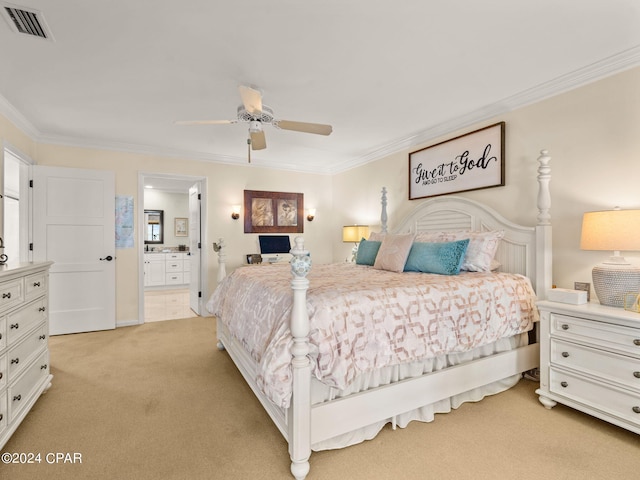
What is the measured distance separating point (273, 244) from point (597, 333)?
4165mm

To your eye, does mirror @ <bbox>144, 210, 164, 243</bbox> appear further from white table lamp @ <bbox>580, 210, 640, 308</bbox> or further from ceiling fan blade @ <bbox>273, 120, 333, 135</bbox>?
white table lamp @ <bbox>580, 210, 640, 308</bbox>

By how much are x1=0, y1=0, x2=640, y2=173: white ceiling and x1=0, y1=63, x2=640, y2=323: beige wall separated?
208mm

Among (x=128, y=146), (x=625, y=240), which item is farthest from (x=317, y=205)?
(x=625, y=240)

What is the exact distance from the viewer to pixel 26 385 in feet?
7.05

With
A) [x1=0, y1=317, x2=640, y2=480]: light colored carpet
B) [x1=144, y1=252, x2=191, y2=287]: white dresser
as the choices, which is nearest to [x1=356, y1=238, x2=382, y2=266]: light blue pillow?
[x1=0, y1=317, x2=640, y2=480]: light colored carpet

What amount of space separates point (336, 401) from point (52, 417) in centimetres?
191

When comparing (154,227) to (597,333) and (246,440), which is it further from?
(597,333)

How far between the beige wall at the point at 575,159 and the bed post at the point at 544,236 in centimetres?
16

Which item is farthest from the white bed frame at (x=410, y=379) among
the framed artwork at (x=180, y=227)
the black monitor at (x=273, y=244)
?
the framed artwork at (x=180, y=227)

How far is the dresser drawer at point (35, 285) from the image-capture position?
2.22 m

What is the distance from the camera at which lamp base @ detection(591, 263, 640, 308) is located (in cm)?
207

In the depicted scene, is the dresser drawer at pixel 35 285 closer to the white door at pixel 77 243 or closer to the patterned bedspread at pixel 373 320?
the patterned bedspread at pixel 373 320

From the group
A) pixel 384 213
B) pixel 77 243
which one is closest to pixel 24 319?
pixel 77 243

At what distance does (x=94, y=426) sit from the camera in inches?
81.1
